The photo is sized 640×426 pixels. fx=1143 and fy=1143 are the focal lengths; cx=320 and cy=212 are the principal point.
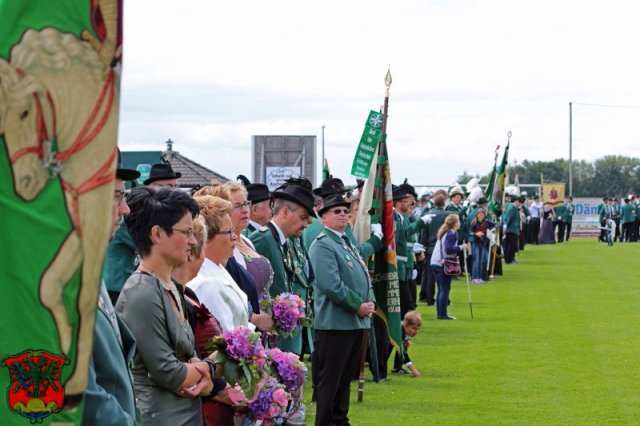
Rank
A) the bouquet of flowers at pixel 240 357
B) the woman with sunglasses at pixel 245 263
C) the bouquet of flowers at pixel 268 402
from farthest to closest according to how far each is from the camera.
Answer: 1. the woman with sunglasses at pixel 245 263
2. the bouquet of flowers at pixel 268 402
3. the bouquet of flowers at pixel 240 357

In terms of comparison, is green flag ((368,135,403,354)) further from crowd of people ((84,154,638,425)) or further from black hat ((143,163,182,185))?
black hat ((143,163,182,185))

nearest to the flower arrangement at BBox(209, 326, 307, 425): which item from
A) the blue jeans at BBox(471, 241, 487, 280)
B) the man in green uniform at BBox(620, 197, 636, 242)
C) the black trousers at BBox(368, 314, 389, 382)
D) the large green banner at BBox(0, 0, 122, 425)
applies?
the large green banner at BBox(0, 0, 122, 425)

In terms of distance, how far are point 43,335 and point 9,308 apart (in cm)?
9

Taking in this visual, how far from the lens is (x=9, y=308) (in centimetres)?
232

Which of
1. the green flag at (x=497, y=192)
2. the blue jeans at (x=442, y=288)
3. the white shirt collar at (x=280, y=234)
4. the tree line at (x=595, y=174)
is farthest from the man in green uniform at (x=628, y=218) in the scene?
the tree line at (x=595, y=174)

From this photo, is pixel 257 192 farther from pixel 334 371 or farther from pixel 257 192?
pixel 334 371

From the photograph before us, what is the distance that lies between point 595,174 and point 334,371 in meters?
114

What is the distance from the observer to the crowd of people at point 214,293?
14.2 feet

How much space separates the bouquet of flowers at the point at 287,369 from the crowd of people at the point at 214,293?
0.23 m

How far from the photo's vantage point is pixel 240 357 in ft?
17.0

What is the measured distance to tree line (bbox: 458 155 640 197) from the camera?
115000 millimetres

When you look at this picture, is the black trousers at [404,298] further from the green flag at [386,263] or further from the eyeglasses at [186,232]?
the eyeglasses at [186,232]

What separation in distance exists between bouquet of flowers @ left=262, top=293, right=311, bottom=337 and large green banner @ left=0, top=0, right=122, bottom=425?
4788 mm

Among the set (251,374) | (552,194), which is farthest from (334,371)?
(552,194)
